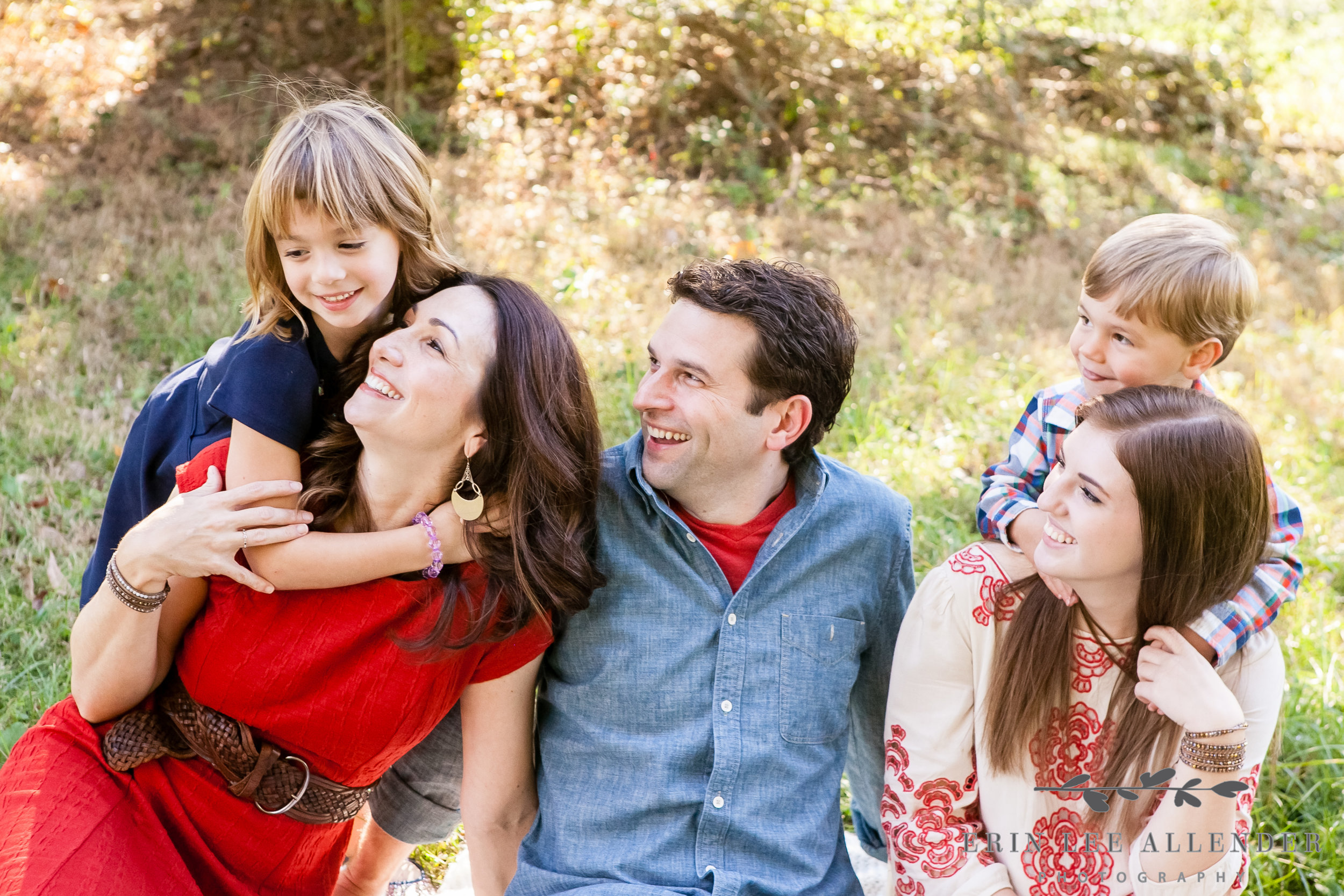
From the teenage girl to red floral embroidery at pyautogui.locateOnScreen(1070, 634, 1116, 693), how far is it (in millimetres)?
1446

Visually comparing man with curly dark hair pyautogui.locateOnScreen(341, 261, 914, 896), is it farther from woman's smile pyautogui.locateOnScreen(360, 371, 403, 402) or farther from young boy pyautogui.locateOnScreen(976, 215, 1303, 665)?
woman's smile pyautogui.locateOnScreen(360, 371, 403, 402)

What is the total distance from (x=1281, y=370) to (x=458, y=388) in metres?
5.56

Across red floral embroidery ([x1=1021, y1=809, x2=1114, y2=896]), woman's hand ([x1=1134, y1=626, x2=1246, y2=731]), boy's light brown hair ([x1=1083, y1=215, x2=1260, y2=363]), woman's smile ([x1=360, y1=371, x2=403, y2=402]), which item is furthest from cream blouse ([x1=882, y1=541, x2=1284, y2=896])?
woman's smile ([x1=360, y1=371, x2=403, y2=402])

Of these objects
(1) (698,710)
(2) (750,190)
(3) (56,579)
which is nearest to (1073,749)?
(1) (698,710)

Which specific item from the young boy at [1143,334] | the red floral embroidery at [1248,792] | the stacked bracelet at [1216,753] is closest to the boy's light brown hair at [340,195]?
the young boy at [1143,334]

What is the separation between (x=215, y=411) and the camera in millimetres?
2998

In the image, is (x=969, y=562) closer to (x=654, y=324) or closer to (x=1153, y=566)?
(x=1153, y=566)

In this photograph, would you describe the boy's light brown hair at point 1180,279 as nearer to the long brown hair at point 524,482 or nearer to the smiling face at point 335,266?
the long brown hair at point 524,482

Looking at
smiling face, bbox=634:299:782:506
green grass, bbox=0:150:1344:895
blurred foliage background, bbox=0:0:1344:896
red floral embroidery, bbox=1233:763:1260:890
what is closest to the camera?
red floral embroidery, bbox=1233:763:1260:890

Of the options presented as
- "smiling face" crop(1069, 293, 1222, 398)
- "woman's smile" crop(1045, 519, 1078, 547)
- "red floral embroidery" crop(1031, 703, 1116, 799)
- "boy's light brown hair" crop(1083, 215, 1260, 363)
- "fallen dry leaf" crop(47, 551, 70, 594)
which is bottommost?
"fallen dry leaf" crop(47, 551, 70, 594)

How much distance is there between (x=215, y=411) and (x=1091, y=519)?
219 centimetres

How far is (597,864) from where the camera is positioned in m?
2.67

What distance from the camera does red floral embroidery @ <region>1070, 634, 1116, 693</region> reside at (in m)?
2.60

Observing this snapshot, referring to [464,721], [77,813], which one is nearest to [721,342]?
[464,721]
